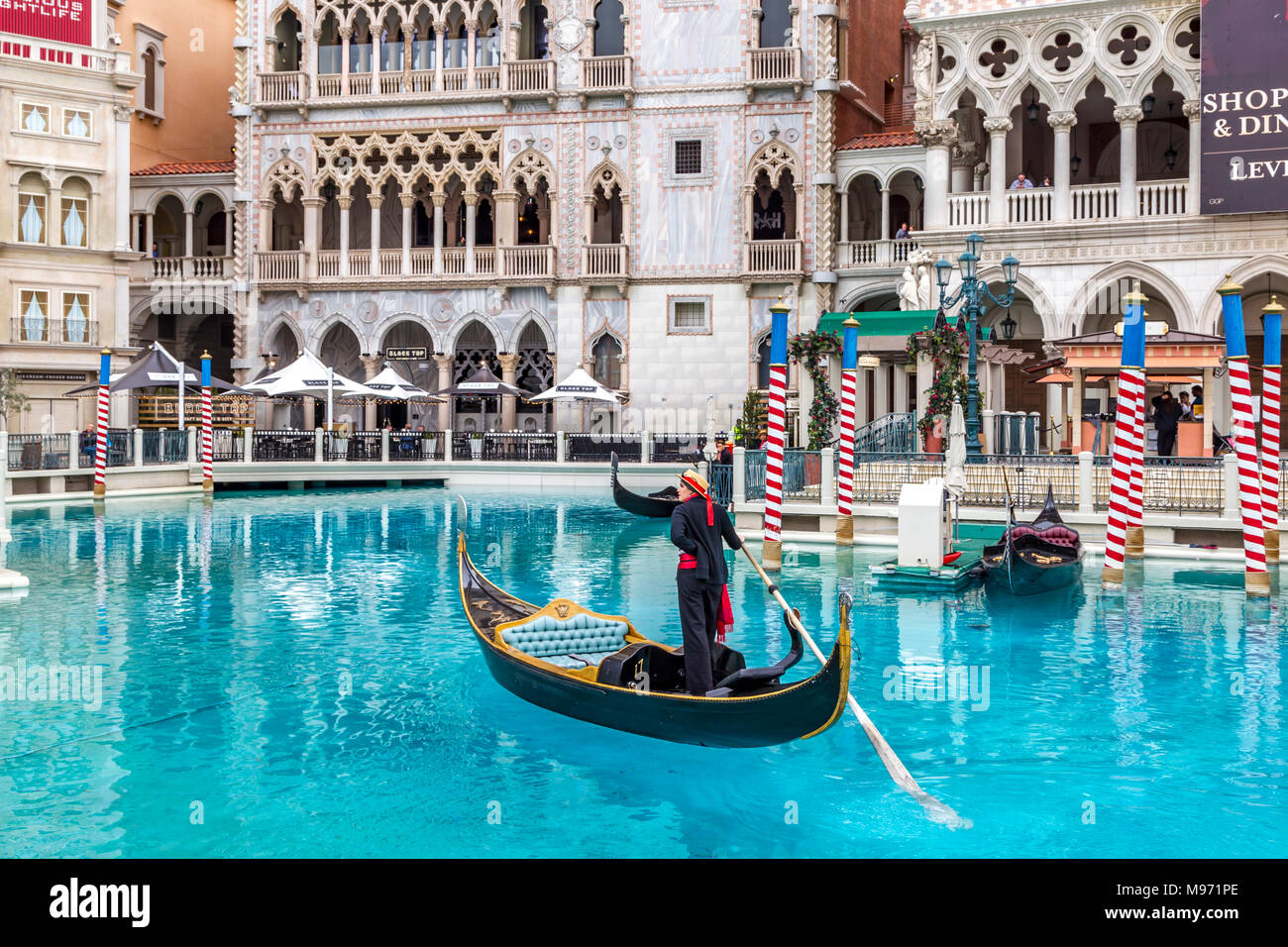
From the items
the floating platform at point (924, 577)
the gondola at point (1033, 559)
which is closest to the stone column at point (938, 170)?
the floating platform at point (924, 577)

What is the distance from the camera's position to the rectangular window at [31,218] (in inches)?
1233

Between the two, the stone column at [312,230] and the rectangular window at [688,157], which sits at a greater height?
the rectangular window at [688,157]

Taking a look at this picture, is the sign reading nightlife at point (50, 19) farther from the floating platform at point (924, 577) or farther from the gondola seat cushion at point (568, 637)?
the gondola seat cushion at point (568, 637)

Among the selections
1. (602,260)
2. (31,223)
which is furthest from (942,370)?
(31,223)

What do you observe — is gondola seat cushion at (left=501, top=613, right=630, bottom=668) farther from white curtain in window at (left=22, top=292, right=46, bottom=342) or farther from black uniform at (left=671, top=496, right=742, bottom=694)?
white curtain in window at (left=22, top=292, right=46, bottom=342)

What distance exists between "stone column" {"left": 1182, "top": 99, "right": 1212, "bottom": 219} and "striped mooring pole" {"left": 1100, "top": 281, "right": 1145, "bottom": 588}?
34.2ft

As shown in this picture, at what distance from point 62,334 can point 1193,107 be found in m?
25.1

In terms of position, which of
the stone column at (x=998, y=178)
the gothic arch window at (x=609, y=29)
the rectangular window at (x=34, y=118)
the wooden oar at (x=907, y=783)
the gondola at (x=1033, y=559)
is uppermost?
the gothic arch window at (x=609, y=29)

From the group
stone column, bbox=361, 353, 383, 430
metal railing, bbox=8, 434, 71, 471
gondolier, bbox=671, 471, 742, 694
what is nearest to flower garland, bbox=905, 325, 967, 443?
gondolier, bbox=671, 471, 742, 694

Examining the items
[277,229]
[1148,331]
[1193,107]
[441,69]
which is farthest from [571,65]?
[1148,331]

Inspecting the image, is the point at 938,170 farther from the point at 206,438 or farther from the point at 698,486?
the point at 698,486

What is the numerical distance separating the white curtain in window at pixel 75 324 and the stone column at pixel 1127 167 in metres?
23.5

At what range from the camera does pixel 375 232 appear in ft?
107

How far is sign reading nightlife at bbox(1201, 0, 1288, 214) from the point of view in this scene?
22.2 m
